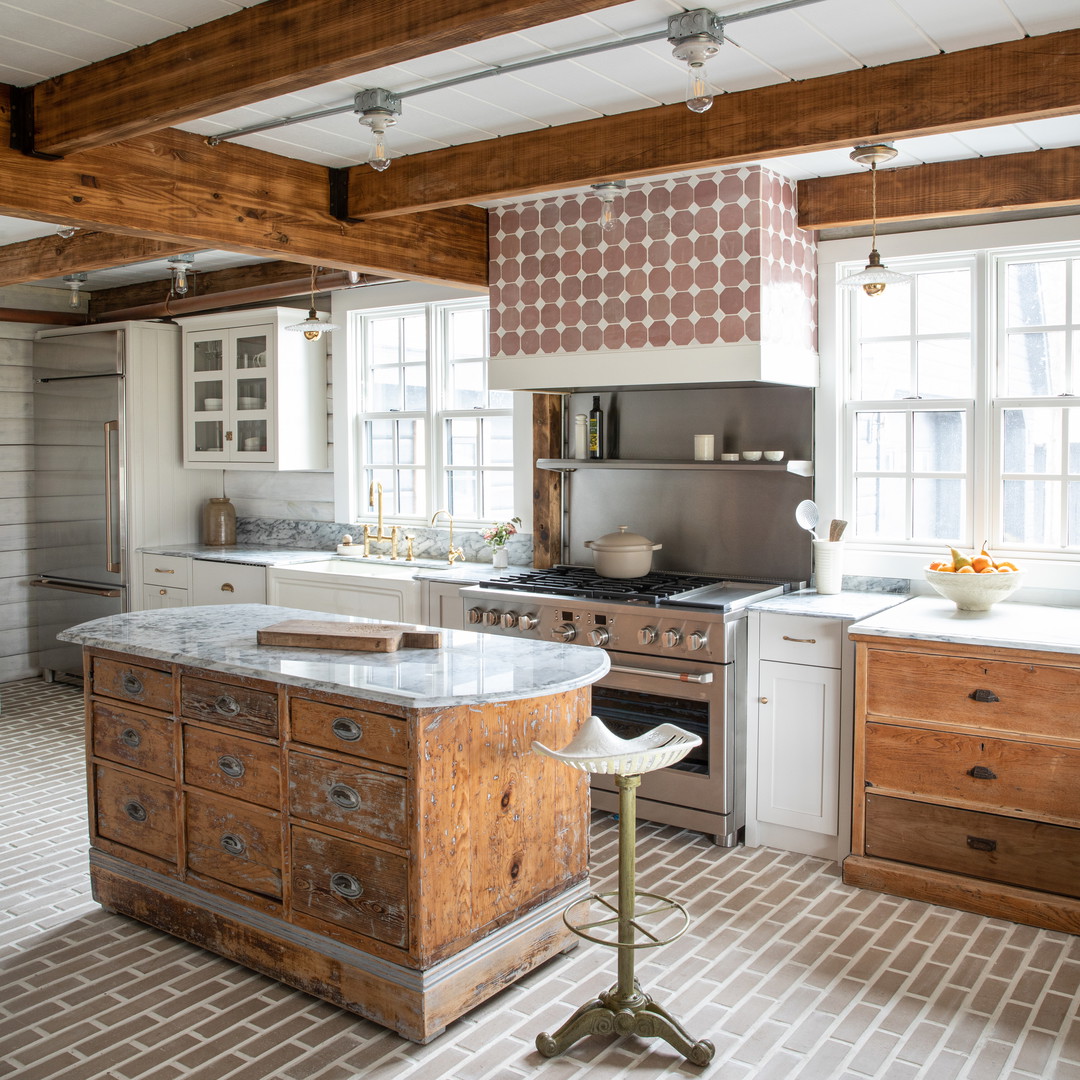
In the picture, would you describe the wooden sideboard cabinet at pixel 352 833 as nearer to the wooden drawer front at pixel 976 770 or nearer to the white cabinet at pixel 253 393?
the wooden drawer front at pixel 976 770

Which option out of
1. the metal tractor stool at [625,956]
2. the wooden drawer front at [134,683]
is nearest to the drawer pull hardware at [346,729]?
the metal tractor stool at [625,956]

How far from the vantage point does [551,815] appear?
3.20 m

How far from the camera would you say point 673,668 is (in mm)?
4301

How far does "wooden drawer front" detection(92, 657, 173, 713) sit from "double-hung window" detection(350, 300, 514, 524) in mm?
2706

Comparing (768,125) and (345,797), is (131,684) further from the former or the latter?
(768,125)

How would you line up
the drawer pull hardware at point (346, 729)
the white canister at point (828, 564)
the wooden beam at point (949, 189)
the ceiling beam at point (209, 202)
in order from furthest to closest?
1. the white canister at point (828, 564)
2. the wooden beam at point (949, 189)
3. the ceiling beam at point (209, 202)
4. the drawer pull hardware at point (346, 729)

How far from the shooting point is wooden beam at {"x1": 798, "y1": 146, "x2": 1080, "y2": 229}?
3.87 metres

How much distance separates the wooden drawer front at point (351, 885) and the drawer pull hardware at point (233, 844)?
0.79 feet

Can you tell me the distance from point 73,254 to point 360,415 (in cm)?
183

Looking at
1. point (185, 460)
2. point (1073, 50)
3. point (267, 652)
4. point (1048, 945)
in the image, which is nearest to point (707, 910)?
point (1048, 945)

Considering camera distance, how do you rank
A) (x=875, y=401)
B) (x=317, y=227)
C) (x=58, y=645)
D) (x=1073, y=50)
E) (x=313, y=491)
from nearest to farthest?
(x=1073, y=50), (x=317, y=227), (x=875, y=401), (x=313, y=491), (x=58, y=645)

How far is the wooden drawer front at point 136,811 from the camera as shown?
3.45 metres

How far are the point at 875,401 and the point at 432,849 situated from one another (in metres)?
2.98

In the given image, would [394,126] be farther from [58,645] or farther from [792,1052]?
[58,645]
